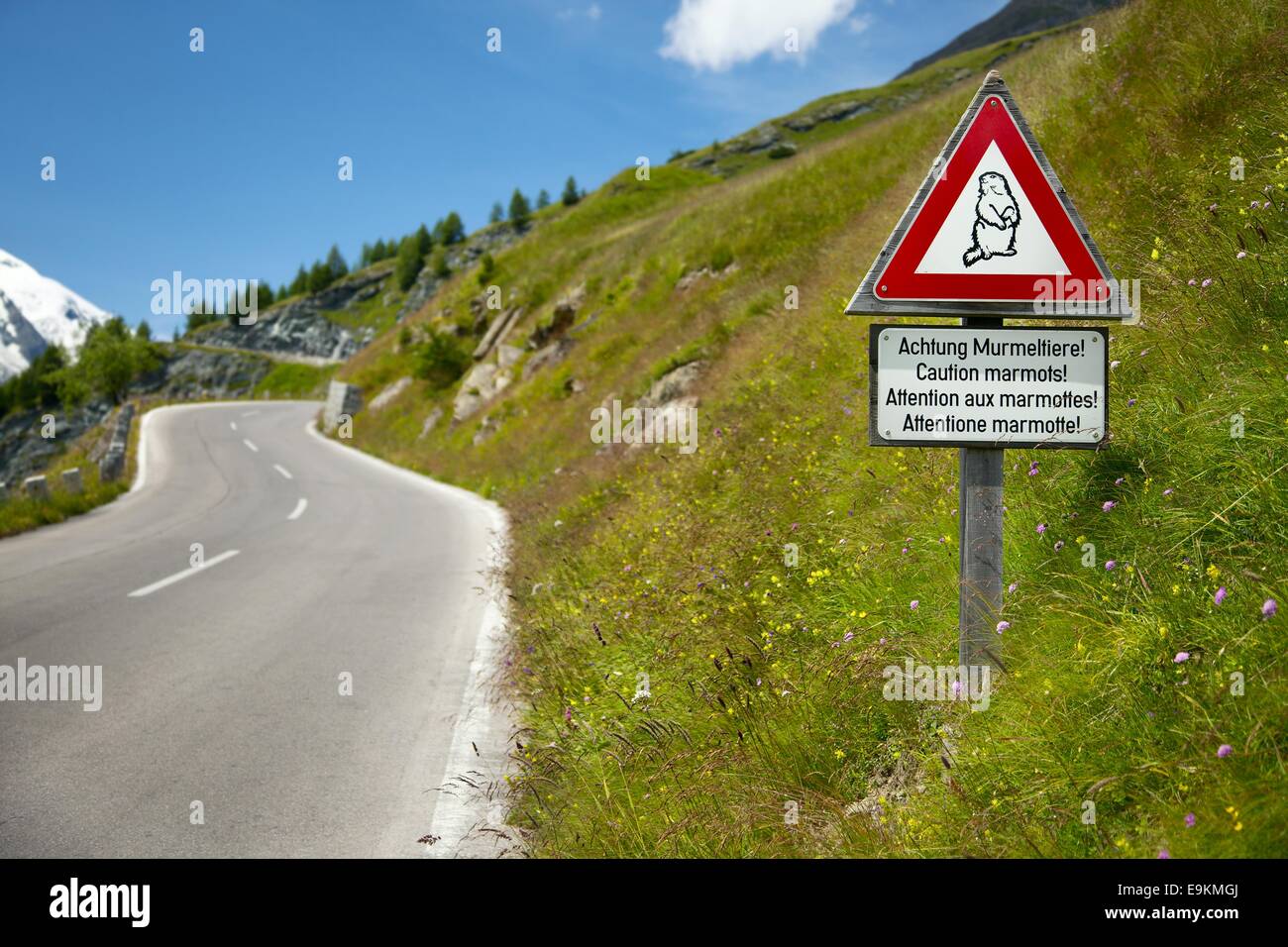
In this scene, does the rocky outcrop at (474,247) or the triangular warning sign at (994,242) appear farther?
the rocky outcrop at (474,247)

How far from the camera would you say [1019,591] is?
342cm

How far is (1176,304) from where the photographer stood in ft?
14.7

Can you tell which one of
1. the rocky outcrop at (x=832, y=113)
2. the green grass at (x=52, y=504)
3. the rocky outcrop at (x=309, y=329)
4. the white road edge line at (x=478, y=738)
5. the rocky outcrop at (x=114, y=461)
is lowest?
the white road edge line at (x=478, y=738)

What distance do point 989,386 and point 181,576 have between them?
8.88 metres

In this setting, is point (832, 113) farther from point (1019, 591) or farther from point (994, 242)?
point (1019, 591)

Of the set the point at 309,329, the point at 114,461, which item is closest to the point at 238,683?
the point at 114,461

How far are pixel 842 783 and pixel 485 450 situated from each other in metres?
18.7

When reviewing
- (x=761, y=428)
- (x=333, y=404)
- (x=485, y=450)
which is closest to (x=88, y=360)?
(x=333, y=404)

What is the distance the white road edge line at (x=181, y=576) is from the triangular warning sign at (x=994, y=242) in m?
7.99

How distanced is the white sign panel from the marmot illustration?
1.01 ft

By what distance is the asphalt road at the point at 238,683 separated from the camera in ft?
11.8

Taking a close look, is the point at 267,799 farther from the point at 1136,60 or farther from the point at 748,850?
the point at 1136,60

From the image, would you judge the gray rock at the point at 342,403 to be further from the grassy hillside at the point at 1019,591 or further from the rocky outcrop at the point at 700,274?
the grassy hillside at the point at 1019,591

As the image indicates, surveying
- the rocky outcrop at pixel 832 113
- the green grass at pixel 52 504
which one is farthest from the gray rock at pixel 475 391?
the rocky outcrop at pixel 832 113
